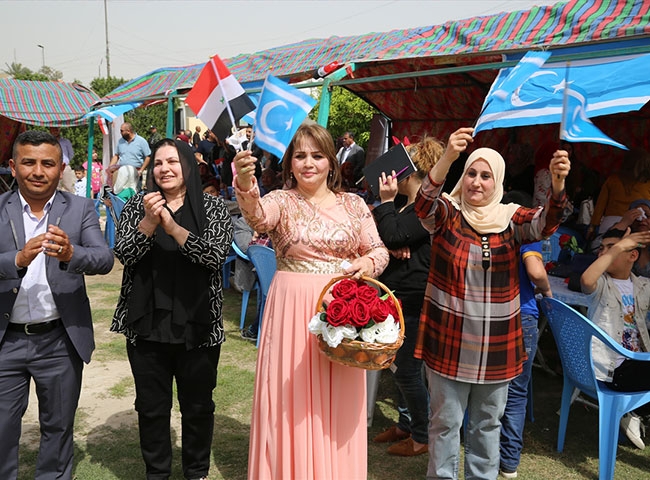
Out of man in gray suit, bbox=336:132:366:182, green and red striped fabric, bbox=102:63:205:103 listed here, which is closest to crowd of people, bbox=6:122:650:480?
green and red striped fabric, bbox=102:63:205:103

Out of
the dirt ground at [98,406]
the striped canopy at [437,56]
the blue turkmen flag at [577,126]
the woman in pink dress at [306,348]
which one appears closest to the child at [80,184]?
the striped canopy at [437,56]

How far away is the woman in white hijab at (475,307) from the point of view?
294 centimetres

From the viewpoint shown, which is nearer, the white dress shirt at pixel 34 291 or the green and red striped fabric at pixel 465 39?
the white dress shirt at pixel 34 291

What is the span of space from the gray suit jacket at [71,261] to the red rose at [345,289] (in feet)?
3.70

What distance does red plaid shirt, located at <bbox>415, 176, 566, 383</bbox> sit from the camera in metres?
2.94

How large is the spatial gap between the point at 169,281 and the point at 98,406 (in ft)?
6.88

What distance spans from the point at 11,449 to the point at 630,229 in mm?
3746

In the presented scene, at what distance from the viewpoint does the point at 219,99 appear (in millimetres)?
3143

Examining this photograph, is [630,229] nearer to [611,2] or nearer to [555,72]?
[555,72]

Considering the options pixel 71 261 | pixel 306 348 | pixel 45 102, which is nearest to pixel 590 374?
pixel 306 348

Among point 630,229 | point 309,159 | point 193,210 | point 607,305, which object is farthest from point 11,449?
point 630,229

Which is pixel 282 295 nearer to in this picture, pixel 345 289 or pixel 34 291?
pixel 345 289

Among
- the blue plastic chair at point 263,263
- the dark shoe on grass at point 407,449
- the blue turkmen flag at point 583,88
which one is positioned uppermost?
the blue turkmen flag at point 583,88

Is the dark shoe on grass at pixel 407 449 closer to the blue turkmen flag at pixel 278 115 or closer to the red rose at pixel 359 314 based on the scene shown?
the red rose at pixel 359 314
